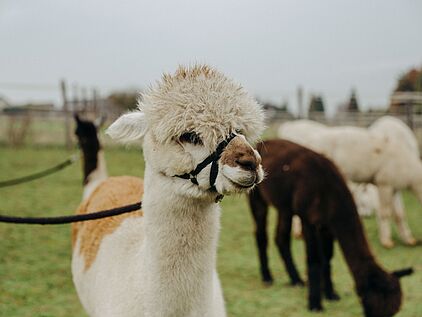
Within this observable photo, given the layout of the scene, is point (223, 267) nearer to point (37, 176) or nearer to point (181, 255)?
point (37, 176)

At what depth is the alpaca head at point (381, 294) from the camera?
4410 millimetres

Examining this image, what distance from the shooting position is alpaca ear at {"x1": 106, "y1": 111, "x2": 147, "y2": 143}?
238cm

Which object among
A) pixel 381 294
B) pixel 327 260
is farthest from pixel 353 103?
pixel 381 294

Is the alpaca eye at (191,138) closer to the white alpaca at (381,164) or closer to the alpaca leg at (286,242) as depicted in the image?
the alpaca leg at (286,242)

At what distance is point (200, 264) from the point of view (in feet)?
7.37

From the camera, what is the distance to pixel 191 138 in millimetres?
2176

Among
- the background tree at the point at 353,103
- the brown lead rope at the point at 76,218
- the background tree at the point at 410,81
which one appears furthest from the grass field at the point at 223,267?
the background tree at the point at 353,103

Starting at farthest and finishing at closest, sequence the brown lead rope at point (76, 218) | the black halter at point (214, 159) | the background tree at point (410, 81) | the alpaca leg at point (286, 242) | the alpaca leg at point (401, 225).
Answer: the background tree at point (410, 81) < the alpaca leg at point (401, 225) < the alpaca leg at point (286, 242) < the brown lead rope at point (76, 218) < the black halter at point (214, 159)

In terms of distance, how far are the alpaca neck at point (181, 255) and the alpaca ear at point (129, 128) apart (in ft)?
0.74

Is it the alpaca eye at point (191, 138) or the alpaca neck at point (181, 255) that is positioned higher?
the alpaca eye at point (191, 138)

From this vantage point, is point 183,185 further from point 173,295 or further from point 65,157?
point 65,157

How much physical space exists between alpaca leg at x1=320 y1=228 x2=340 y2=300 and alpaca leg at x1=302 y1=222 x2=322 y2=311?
0.57 feet

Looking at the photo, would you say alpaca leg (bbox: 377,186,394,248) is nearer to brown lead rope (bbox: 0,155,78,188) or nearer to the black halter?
brown lead rope (bbox: 0,155,78,188)

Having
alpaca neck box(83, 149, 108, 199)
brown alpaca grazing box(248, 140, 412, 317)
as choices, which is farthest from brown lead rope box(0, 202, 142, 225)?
alpaca neck box(83, 149, 108, 199)
